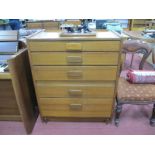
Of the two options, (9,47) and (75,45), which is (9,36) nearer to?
(9,47)

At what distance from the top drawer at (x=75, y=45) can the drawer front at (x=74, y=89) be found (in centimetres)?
34

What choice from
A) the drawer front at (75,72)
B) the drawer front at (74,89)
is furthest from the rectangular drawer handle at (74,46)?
the drawer front at (74,89)

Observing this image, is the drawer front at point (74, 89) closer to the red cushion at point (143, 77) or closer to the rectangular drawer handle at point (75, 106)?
the rectangular drawer handle at point (75, 106)

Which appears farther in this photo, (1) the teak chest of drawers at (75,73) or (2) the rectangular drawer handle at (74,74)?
(2) the rectangular drawer handle at (74,74)

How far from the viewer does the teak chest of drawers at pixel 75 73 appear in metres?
1.19

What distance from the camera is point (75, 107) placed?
1.52m

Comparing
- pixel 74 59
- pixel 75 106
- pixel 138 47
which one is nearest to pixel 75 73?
pixel 74 59

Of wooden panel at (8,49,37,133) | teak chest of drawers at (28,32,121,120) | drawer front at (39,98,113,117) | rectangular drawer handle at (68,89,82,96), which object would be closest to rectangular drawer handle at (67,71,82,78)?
teak chest of drawers at (28,32,121,120)

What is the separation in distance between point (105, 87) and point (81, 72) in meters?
0.27

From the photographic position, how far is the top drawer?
1.18 metres

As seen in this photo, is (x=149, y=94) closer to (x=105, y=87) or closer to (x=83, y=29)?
(x=105, y=87)

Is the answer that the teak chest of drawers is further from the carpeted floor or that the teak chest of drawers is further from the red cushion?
the red cushion

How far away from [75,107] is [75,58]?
537mm
